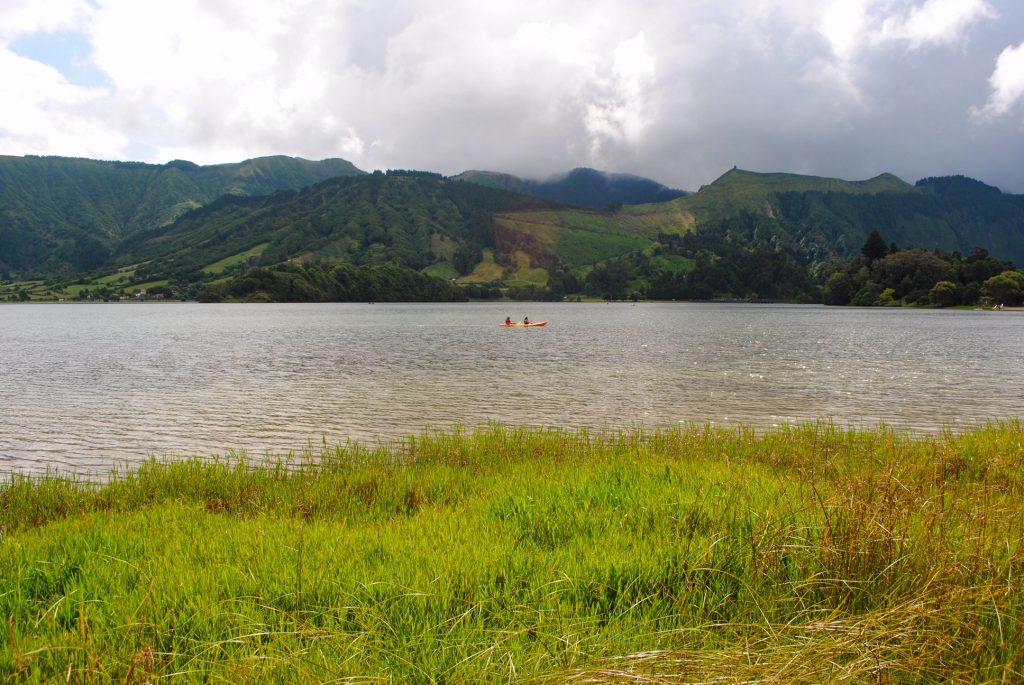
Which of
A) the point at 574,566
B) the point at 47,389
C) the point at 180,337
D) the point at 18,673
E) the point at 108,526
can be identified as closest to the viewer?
the point at 18,673

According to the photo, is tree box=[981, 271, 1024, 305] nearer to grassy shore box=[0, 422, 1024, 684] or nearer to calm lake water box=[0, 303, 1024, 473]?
calm lake water box=[0, 303, 1024, 473]

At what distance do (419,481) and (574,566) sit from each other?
711 centimetres

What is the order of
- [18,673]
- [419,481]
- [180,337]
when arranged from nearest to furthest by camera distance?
[18,673], [419,481], [180,337]

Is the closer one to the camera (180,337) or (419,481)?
(419,481)

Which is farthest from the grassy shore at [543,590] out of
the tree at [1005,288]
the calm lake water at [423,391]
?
the tree at [1005,288]

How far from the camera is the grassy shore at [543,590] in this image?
5.06 meters

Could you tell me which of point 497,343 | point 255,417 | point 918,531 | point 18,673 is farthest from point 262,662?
point 497,343

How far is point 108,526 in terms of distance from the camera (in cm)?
1005

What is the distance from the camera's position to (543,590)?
6629 mm

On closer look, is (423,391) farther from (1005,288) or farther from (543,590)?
(1005,288)

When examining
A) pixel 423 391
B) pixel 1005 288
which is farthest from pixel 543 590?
pixel 1005 288

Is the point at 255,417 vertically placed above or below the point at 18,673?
below

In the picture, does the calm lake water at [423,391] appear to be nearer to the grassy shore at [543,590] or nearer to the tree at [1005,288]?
the grassy shore at [543,590]

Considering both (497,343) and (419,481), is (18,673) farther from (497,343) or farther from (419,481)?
(497,343)
